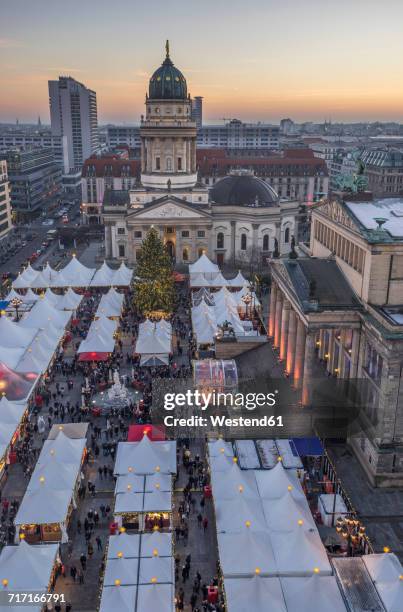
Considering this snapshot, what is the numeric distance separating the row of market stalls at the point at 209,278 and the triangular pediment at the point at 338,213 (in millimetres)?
24539

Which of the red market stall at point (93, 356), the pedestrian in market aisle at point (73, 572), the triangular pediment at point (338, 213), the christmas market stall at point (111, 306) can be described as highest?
the triangular pediment at point (338, 213)

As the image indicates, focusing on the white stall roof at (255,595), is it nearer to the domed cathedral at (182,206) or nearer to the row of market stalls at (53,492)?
the row of market stalls at (53,492)

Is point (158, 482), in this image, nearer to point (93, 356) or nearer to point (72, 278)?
point (93, 356)

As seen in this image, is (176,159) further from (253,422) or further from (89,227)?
(253,422)

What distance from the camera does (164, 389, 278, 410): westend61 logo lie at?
47719mm

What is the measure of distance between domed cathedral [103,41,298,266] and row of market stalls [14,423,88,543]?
210ft

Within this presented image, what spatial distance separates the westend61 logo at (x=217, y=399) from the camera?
47719 mm

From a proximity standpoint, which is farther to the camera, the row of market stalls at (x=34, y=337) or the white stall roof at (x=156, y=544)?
the row of market stalls at (x=34, y=337)

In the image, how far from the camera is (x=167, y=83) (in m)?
105

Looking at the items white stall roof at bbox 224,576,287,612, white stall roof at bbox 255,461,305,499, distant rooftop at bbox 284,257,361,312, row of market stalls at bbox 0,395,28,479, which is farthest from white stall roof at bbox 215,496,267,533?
distant rooftop at bbox 284,257,361,312

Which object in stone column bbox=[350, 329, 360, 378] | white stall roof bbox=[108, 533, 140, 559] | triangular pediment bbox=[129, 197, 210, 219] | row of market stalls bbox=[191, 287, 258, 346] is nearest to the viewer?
white stall roof bbox=[108, 533, 140, 559]

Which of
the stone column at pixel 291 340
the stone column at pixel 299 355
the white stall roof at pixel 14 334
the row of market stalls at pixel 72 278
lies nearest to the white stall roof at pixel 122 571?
the stone column at pixel 299 355

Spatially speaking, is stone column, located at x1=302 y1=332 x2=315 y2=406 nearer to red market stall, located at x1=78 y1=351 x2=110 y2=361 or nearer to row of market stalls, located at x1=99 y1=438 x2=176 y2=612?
row of market stalls, located at x1=99 y1=438 x2=176 y2=612

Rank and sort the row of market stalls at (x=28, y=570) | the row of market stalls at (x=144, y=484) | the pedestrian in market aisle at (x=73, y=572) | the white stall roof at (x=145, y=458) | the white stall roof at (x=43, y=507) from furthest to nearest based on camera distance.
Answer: the white stall roof at (x=145, y=458) < the row of market stalls at (x=144, y=484) < the white stall roof at (x=43, y=507) < the pedestrian in market aisle at (x=73, y=572) < the row of market stalls at (x=28, y=570)
